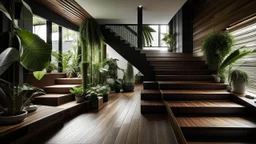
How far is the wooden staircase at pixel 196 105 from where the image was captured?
239 centimetres

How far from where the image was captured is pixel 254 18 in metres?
3.03

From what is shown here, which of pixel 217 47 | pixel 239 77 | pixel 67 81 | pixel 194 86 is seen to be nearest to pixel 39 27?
pixel 67 81

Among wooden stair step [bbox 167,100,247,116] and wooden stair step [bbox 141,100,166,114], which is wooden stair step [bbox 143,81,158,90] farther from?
wooden stair step [bbox 167,100,247,116]

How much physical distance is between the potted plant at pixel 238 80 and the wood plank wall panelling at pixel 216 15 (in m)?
1.18

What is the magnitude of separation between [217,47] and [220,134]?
87.5 inches

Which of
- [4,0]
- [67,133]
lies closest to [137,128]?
[67,133]

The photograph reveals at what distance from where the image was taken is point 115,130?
8.48ft

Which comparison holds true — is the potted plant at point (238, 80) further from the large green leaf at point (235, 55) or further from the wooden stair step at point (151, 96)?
the wooden stair step at point (151, 96)

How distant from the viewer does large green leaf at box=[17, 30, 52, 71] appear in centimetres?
203

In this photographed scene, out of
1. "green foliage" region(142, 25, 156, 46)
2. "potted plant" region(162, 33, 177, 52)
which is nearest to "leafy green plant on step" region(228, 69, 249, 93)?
"potted plant" region(162, 33, 177, 52)

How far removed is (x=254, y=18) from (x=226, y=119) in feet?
6.59

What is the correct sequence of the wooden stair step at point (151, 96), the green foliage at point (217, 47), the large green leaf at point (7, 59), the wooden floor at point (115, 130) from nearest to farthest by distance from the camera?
the large green leaf at point (7, 59), the wooden floor at point (115, 130), the green foliage at point (217, 47), the wooden stair step at point (151, 96)

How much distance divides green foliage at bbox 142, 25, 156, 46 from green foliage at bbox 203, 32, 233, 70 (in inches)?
166

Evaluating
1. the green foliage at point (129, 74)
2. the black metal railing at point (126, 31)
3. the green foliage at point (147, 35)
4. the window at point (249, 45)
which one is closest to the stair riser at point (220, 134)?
the window at point (249, 45)
